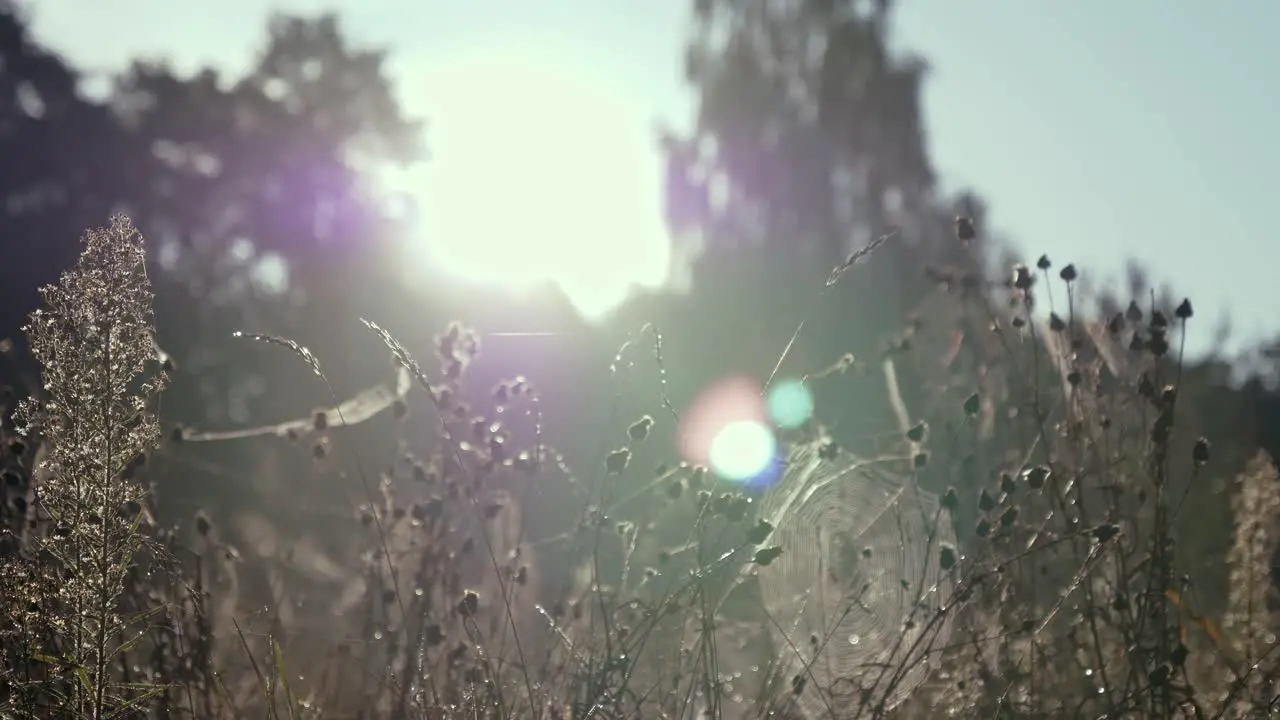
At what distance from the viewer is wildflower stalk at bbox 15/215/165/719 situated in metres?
1.91

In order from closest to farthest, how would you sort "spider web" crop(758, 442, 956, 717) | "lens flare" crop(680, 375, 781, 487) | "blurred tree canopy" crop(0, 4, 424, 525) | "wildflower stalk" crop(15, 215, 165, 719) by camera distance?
"wildflower stalk" crop(15, 215, 165, 719) → "lens flare" crop(680, 375, 781, 487) → "spider web" crop(758, 442, 956, 717) → "blurred tree canopy" crop(0, 4, 424, 525)

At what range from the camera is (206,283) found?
15.9 m

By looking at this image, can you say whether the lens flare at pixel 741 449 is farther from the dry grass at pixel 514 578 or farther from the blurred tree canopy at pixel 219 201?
the blurred tree canopy at pixel 219 201

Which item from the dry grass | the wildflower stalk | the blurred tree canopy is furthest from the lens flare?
the blurred tree canopy

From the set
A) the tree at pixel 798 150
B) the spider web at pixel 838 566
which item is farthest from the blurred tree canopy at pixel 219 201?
the spider web at pixel 838 566

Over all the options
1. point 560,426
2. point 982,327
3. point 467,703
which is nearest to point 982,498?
point 467,703

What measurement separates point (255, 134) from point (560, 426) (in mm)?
11710

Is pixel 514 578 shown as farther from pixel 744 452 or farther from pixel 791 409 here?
pixel 791 409

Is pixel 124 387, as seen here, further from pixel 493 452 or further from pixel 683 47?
pixel 683 47

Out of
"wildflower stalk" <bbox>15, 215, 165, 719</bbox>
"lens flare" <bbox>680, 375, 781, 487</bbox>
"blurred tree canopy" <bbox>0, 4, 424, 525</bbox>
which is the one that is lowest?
"wildflower stalk" <bbox>15, 215, 165, 719</bbox>

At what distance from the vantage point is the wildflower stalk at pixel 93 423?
6.25ft

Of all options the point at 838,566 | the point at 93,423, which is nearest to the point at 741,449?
the point at 838,566

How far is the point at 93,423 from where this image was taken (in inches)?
75.8

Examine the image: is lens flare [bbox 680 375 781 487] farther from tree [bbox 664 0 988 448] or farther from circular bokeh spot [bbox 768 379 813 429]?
tree [bbox 664 0 988 448]
